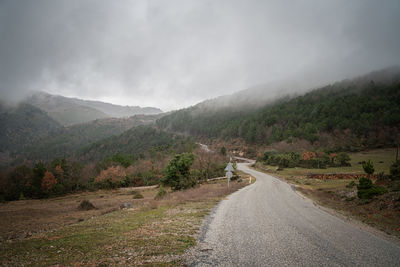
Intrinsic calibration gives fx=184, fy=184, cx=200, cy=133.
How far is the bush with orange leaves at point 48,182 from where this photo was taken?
65.9 meters

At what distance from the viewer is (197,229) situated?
29.8ft

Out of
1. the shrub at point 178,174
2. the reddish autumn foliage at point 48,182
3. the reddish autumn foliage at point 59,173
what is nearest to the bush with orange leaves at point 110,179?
the reddish autumn foliage at point 59,173

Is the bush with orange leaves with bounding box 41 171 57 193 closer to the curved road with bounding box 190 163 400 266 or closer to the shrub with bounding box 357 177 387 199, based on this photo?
the curved road with bounding box 190 163 400 266

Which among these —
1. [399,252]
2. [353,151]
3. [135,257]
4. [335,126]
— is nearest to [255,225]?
[399,252]

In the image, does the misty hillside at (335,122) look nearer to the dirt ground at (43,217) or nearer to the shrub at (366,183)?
the shrub at (366,183)

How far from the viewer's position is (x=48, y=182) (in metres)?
66.8

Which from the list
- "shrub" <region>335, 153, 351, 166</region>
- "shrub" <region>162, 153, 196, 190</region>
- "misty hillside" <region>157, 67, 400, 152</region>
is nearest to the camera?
"shrub" <region>162, 153, 196, 190</region>

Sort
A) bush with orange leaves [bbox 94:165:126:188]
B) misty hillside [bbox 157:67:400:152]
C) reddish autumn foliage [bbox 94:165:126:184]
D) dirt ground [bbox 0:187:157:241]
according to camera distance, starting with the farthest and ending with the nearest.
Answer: misty hillside [bbox 157:67:400:152], reddish autumn foliage [bbox 94:165:126:184], bush with orange leaves [bbox 94:165:126:188], dirt ground [bbox 0:187:157:241]

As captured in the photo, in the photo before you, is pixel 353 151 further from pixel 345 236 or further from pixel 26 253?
pixel 26 253

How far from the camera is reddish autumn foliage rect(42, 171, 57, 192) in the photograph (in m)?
66.0

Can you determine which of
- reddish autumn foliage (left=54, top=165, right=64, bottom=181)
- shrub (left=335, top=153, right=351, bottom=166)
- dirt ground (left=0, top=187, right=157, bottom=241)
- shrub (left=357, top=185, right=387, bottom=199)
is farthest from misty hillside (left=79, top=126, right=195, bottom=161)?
shrub (left=357, top=185, right=387, bottom=199)

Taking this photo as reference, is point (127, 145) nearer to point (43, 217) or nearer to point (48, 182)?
point (48, 182)

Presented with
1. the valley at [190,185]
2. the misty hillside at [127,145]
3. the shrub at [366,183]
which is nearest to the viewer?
the valley at [190,185]

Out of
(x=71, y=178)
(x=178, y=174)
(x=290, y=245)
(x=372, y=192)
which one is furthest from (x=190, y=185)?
(x=71, y=178)
